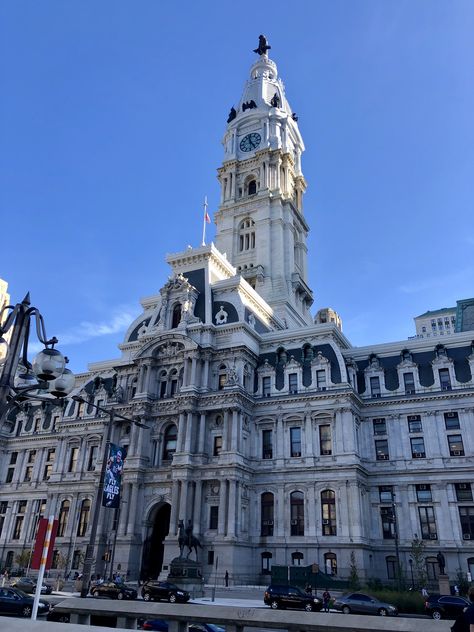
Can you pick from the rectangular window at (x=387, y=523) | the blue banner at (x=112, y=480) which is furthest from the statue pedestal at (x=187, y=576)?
the rectangular window at (x=387, y=523)

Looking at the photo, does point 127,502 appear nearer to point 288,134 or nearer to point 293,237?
point 293,237

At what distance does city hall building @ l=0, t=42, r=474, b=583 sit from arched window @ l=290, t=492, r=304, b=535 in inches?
5.3

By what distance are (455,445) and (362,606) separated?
24095mm

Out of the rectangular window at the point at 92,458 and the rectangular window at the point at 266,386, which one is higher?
the rectangular window at the point at 266,386

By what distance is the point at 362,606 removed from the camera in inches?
1217

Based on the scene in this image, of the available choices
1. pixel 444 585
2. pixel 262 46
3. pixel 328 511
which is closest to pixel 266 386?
pixel 328 511

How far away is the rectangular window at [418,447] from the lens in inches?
2013

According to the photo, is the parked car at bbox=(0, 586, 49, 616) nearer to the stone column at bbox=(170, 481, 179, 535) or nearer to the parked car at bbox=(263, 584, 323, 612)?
the parked car at bbox=(263, 584, 323, 612)

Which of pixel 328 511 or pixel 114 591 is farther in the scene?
pixel 328 511

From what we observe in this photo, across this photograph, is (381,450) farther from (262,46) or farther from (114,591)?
(262,46)

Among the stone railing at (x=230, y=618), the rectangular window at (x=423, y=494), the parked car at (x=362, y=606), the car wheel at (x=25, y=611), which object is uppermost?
the rectangular window at (x=423, y=494)

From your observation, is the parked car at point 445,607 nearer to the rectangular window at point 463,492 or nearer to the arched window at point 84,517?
the rectangular window at point 463,492

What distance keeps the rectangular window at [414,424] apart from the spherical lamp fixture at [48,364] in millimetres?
47265

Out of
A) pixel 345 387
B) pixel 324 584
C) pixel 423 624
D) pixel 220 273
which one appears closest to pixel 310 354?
pixel 345 387
